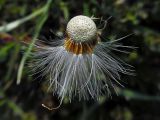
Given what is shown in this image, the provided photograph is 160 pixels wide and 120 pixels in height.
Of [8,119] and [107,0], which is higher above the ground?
[107,0]

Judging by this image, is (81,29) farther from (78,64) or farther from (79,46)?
(78,64)

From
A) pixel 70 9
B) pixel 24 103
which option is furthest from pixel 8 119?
pixel 70 9

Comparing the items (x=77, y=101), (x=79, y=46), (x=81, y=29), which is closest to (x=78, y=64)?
(x=79, y=46)

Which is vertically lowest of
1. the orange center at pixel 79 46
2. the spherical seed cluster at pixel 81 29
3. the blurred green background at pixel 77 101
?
the blurred green background at pixel 77 101

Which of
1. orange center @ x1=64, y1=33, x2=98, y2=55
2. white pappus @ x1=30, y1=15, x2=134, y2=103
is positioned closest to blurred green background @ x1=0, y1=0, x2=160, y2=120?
white pappus @ x1=30, y1=15, x2=134, y2=103

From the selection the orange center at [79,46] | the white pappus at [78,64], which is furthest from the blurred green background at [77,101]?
the orange center at [79,46]

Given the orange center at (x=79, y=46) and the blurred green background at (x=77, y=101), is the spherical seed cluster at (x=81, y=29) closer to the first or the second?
the orange center at (x=79, y=46)

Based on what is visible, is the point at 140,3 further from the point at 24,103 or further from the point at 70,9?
the point at 24,103
